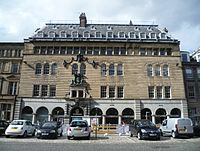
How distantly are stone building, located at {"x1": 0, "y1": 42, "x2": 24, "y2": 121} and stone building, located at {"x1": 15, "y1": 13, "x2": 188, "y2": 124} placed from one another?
2.53 meters

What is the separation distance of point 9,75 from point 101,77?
18.5 metres

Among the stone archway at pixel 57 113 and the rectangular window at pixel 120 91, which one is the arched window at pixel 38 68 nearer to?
the stone archway at pixel 57 113

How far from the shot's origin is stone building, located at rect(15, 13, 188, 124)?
39.3 m

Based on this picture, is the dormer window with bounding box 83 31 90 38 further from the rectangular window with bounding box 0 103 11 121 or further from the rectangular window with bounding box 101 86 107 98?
the rectangular window with bounding box 0 103 11 121

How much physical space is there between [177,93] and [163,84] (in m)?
3.05

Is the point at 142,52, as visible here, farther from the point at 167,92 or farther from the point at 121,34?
the point at 167,92

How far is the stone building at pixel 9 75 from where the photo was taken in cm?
4031

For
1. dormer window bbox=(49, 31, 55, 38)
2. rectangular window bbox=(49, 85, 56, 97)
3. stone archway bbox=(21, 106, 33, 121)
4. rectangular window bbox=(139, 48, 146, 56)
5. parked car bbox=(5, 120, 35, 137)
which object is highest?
dormer window bbox=(49, 31, 55, 38)

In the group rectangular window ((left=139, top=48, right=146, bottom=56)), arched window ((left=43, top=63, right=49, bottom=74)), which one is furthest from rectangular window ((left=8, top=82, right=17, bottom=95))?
rectangular window ((left=139, top=48, right=146, bottom=56))

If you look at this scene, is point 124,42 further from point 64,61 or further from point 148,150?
point 148,150

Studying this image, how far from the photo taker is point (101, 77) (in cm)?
4097

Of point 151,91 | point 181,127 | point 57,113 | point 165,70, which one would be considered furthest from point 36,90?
point 181,127

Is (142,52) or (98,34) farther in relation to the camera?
(98,34)

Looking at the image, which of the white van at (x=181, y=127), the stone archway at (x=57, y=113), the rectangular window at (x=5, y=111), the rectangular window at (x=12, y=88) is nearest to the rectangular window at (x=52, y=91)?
the stone archway at (x=57, y=113)
